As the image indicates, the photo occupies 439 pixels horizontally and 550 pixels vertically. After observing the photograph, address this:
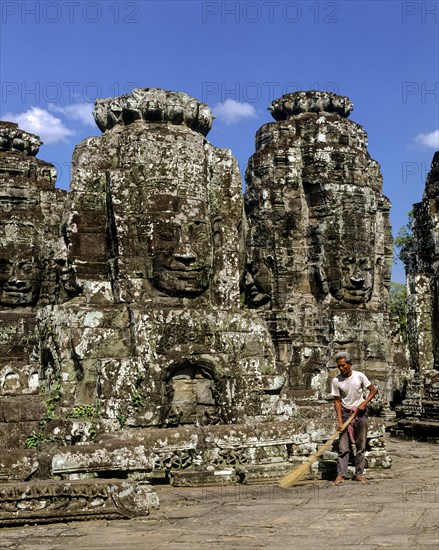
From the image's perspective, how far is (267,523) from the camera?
6.73 metres

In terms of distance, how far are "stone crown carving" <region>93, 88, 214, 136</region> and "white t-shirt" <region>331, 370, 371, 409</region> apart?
12.9ft

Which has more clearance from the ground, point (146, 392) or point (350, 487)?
point (146, 392)

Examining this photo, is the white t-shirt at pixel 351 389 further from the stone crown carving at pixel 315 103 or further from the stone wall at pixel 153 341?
the stone crown carving at pixel 315 103

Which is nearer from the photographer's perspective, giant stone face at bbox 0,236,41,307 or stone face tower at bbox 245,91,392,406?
giant stone face at bbox 0,236,41,307

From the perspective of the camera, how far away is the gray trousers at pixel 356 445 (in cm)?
925

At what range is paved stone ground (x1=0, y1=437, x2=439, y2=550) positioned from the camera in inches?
236

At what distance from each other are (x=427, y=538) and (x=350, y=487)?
2.90 meters

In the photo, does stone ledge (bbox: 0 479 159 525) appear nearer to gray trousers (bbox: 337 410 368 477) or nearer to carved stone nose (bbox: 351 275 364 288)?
gray trousers (bbox: 337 410 368 477)

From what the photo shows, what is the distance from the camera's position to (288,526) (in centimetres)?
659

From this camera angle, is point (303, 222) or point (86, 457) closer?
point (86, 457)

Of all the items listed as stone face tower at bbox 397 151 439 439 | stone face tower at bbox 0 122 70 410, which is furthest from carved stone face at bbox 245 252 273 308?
stone face tower at bbox 0 122 70 410

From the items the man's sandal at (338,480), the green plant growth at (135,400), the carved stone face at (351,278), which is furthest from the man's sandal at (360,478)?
the carved stone face at (351,278)

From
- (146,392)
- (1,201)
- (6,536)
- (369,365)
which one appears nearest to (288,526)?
(6,536)

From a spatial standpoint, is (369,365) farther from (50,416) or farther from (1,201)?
(50,416)
